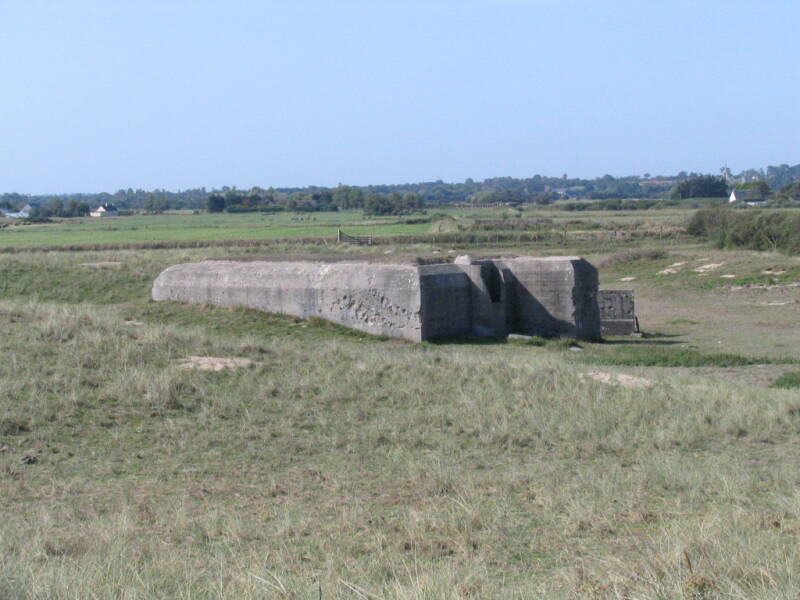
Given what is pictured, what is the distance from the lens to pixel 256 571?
542 centimetres

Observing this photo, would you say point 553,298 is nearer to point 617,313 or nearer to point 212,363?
point 617,313

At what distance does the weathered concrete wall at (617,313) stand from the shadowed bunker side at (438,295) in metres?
1.59

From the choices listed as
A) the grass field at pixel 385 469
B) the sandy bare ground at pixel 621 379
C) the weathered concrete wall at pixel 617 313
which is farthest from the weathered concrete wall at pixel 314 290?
the sandy bare ground at pixel 621 379

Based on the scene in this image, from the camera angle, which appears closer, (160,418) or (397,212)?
(160,418)

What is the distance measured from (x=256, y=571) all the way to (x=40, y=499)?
3.67m

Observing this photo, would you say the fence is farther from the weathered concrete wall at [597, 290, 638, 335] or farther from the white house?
the white house

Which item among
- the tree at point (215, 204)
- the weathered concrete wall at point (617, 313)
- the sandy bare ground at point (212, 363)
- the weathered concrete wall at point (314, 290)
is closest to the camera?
the sandy bare ground at point (212, 363)

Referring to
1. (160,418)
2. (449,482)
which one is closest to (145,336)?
(160,418)

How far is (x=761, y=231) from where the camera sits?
5147cm

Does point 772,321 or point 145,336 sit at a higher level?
point 145,336

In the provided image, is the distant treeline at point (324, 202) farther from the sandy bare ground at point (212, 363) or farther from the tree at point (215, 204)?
the sandy bare ground at point (212, 363)

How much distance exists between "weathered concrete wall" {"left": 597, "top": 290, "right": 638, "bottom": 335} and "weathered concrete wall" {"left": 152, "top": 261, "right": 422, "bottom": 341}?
5792 millimetres

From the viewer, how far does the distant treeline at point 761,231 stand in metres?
48.7

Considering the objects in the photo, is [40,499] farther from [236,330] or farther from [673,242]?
[673,242]
